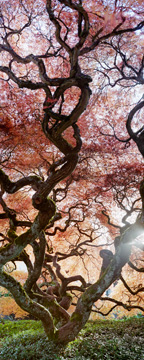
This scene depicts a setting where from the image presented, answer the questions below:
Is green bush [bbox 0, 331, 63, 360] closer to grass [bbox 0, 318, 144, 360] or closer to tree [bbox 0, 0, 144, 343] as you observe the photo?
grass [bbox 0, 318, 144, 360]

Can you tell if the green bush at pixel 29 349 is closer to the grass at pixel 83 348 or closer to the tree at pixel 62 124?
the grass at pixel 83 348

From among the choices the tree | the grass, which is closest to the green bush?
the grass

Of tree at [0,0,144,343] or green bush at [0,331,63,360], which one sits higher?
tree at [0,0,144,343]

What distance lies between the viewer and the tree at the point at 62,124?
3791mm

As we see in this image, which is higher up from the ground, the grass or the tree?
the tree

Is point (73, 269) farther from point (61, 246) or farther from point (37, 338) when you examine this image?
point (37, 338)

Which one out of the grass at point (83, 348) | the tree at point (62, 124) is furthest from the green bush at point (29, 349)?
the tree at point (62, 124)

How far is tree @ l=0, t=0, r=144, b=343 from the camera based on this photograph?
3791mm

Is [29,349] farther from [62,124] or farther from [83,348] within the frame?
[62,124]

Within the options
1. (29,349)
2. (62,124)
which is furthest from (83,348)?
(62,124)

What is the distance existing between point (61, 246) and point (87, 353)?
6.97 m

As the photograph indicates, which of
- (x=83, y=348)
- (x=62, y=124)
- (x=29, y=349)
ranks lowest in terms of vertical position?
(x=29, y=349)

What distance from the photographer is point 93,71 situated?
5312 mm

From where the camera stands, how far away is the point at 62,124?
147 inches
